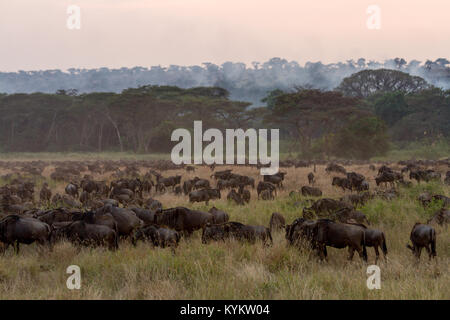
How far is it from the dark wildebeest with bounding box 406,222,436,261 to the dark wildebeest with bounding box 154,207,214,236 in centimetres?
434

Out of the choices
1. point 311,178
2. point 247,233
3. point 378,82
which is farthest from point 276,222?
point 378,82

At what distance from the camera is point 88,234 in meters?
7.34

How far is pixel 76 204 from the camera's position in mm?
12375

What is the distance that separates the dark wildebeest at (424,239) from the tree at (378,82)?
3061 inches

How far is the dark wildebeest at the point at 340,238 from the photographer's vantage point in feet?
21.9

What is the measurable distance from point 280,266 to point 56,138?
73625mm

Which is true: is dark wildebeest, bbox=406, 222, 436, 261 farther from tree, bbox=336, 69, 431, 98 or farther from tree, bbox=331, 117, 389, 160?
tree, bbox=336, 69, 431, 98

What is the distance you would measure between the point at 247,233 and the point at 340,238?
1.96 meters

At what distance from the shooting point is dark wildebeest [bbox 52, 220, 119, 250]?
727 cm

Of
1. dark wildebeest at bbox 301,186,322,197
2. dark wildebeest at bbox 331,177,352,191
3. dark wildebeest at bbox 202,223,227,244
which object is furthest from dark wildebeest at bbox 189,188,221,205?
dark wildebeest at bbox 331,177,352,191

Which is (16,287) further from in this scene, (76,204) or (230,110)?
(230,110)

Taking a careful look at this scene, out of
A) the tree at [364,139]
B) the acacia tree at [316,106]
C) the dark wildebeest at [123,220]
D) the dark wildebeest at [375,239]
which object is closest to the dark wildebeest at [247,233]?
the dark wildebeest at [375,239]

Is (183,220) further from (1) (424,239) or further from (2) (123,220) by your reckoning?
(1) (424,239)

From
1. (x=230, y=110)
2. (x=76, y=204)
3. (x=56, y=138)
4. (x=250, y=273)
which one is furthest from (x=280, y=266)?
(x=56, y=138)
